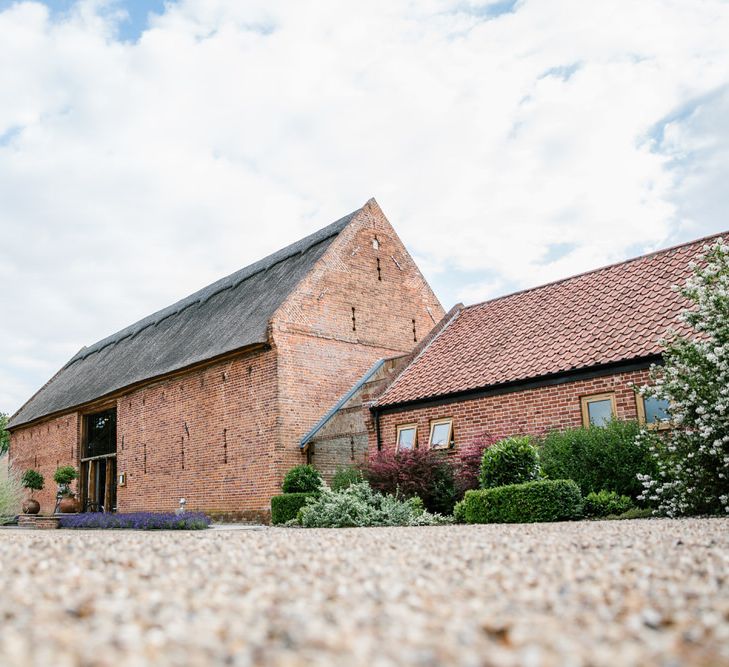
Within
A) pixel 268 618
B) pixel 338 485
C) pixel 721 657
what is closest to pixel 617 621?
pixel 721 657

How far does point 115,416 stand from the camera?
25.8m

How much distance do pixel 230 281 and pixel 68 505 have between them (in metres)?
9.70

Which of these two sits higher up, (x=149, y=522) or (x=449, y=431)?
(x=449, y=431)

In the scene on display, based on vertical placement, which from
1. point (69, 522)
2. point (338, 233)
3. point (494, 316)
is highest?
point (338, 233)

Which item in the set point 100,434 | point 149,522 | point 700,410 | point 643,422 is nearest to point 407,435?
point 643,422

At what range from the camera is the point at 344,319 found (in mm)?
20484

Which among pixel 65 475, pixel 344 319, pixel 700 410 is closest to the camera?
pixel 700 410

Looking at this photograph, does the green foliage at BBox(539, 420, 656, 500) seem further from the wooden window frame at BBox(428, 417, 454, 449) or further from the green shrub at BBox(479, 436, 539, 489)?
the wooden window frame at BBox(428, 417, 454, 449)

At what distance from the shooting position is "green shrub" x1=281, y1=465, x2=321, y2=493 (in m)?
15.9

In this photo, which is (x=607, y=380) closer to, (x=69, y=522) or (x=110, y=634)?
(x=110, y=634)

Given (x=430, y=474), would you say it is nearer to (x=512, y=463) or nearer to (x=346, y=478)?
(x=346, y=478)

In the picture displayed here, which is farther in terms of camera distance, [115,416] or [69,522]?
[115,416]

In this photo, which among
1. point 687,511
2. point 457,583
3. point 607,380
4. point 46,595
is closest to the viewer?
point 46,595

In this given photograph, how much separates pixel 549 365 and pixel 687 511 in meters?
4.59
